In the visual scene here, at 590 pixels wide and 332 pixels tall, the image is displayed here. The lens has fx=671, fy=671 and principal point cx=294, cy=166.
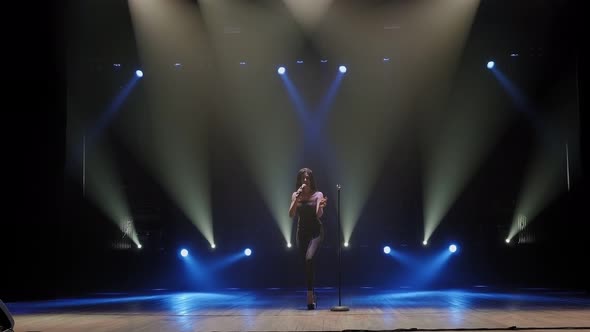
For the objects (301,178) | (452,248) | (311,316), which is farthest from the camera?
(452,248)

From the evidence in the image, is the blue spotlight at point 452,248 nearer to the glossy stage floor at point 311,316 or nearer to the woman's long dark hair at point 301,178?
the glossy stage floor at point 311,316

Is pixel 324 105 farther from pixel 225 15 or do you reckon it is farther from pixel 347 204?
pixel 225 15

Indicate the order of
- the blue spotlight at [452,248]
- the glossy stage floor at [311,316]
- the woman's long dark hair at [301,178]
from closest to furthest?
1. the glossy stage floor at [311,316]
2. the woman's long dark hair at [301,178]
3. the blue spotlight at [452,248]

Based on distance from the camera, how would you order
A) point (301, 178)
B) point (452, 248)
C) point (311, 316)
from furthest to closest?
1. point (452, 248)
2. point (301, 178)
3. point (311, 316)

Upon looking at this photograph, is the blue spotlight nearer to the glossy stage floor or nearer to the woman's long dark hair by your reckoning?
the glossy stage floor

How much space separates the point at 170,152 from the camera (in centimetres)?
1137

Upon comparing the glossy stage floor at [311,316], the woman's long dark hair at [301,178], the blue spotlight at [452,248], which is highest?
the woman's long dark hair at [301,178]

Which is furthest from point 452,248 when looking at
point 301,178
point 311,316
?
point 311,316

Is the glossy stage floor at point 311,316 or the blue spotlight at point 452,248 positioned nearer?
the glossy stage floor at point 311,316

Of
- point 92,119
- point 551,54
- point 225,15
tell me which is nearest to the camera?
point 225,15

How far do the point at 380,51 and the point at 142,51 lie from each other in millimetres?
3707

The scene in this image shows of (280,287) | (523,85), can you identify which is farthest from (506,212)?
(280,287)

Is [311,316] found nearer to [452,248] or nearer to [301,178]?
[301,178]

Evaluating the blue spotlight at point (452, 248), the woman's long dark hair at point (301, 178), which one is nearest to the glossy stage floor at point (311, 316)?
the woman's long dark hair at point (301, 178)
